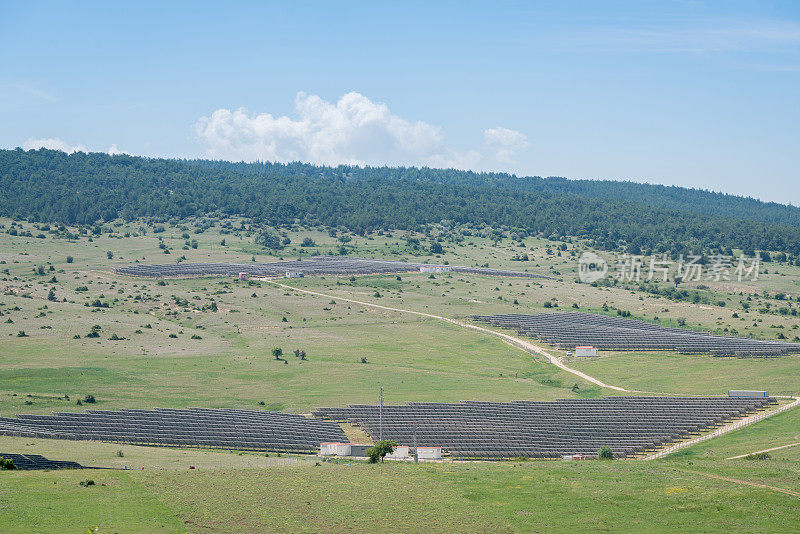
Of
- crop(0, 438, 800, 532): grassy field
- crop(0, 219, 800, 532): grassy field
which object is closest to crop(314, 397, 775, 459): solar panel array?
crop(0, 219, 800, 532): grassy field

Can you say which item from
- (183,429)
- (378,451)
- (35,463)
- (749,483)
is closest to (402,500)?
(378,451)

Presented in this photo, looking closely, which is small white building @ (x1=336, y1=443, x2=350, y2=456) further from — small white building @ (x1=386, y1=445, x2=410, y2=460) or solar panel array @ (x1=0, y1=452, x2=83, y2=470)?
solar panel array @ (x1=0, y1=452, x2=83, y2=470)

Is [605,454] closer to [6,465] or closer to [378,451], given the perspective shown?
[378,451]

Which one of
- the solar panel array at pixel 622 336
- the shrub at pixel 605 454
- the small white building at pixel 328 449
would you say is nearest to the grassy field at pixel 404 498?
the small white building at pixel 328 449

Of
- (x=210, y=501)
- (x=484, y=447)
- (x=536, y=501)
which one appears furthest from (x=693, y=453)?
(x=210, y=501)

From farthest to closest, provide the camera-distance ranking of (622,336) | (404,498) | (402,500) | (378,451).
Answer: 1. (622,336)
2. (378,451)
3. (404,498)
4. (402,500)

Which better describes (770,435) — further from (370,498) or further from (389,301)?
(389,301)
